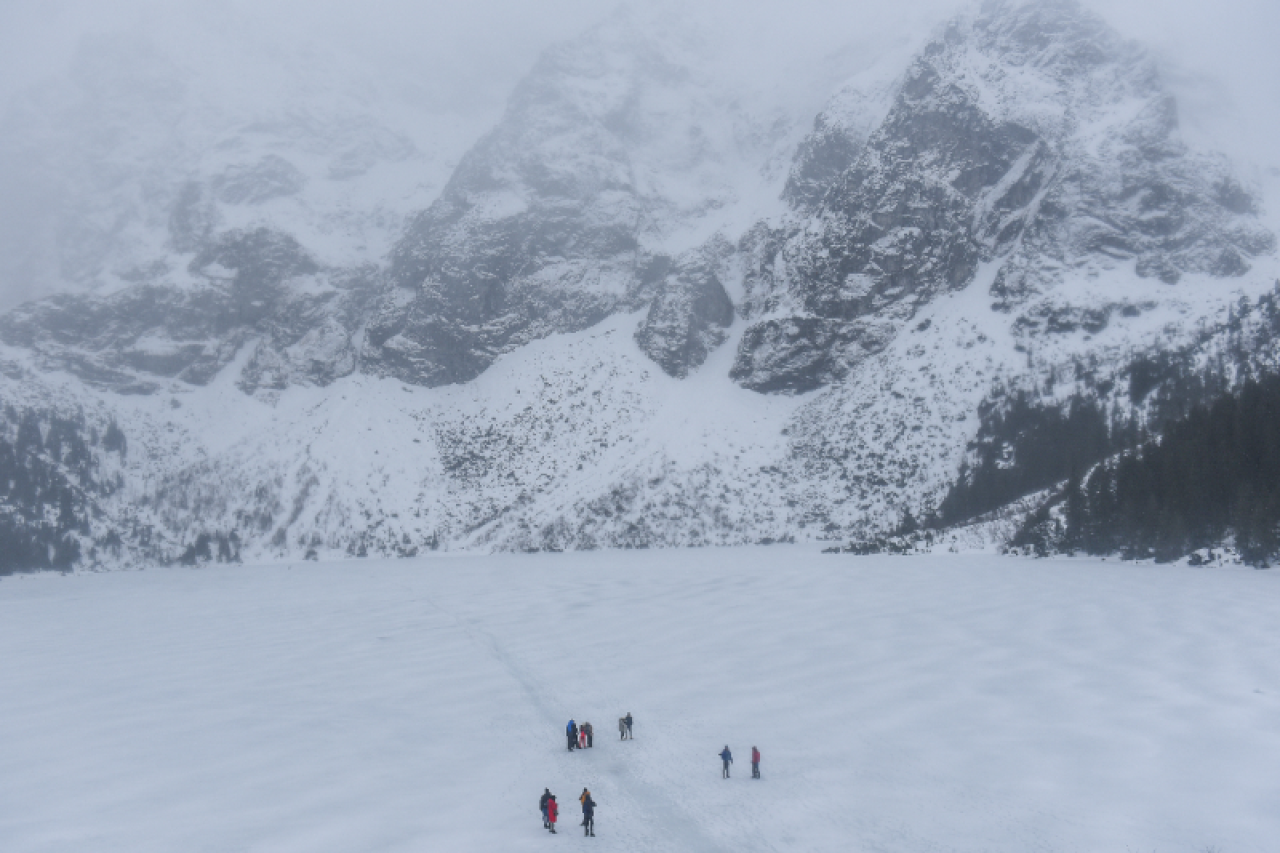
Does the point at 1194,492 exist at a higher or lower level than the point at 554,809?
higher

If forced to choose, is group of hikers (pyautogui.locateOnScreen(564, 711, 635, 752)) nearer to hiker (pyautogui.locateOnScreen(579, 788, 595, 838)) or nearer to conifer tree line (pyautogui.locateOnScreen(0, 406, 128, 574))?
hiker (pyautogui.locateOnScreen(579, 788, 595, 838))

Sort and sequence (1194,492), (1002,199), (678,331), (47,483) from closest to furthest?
(1194,492) < (47,483) < (1002,199) < (678,331)

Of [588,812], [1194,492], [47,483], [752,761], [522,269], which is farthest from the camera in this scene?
[522,269]

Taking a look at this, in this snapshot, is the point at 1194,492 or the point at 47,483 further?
the point at 47,483

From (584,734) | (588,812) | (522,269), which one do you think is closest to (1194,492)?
(584,734)

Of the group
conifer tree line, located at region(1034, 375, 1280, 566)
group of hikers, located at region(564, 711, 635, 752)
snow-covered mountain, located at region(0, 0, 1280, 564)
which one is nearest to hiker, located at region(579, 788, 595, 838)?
group of hikers, located at region(564, 711, 635, 752)

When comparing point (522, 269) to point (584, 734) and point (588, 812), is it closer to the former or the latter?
point (584, 734)
